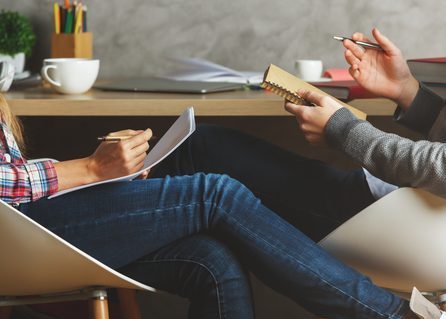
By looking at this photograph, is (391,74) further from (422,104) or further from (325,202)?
(325,202)

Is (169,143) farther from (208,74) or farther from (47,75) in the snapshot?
(208,74)

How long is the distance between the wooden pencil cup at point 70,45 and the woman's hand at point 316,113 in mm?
801

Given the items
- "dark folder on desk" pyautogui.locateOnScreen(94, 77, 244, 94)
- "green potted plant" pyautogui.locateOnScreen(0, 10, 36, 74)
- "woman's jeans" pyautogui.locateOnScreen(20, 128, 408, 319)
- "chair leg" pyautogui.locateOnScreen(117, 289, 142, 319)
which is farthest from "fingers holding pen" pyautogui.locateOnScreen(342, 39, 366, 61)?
"green potted plant" pyautogui.locateOnScreen(0, 10, 36, 74)

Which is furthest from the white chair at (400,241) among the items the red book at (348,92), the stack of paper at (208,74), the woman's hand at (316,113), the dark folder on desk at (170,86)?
the stack of paper at (208,74)

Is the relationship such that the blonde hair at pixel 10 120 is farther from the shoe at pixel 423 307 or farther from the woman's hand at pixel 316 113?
the shoe at pixel 423 307

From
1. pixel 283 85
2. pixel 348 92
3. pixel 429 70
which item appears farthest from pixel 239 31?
pixel 283 85

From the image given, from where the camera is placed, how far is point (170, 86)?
1.93m

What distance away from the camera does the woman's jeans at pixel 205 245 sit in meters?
1.37

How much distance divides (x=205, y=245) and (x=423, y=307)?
1.28ft

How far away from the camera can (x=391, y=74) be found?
5.60ft

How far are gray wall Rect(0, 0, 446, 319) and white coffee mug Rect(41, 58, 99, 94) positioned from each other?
1.64 ft

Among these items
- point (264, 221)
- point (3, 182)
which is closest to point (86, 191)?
point (3, 182)

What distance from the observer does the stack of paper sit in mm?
2064

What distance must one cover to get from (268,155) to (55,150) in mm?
819
